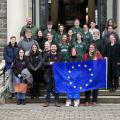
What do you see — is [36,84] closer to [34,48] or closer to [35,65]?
[35,65]

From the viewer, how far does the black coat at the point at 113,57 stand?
15148 millimetres

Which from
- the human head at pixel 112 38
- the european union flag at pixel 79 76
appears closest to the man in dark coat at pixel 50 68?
the european union flag at pixel 79 76

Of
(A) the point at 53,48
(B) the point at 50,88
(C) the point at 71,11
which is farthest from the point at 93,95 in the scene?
(C) the point at 71,11

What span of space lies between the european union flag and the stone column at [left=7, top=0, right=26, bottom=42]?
9.04 ft

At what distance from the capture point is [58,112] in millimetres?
13758

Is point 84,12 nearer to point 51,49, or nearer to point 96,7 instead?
point 96,7

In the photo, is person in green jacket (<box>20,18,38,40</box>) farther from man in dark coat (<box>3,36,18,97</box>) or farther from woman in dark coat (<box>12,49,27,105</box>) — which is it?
woman in dark coat (<box>12,49,27,105</box>)

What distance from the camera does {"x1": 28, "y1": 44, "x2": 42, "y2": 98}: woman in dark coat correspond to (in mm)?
14906

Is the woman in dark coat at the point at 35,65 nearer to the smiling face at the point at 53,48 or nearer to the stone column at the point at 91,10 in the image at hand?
the smiling face at the point at 53,48

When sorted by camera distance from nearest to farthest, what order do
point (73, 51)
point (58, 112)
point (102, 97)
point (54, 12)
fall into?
point (58, 112) < point (73, 51) < point (102, 97) < point (54, 12)

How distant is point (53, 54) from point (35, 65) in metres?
0.59

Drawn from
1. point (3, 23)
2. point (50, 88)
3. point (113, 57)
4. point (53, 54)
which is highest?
point (3, 23)

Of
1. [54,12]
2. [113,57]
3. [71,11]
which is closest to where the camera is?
[113,57]

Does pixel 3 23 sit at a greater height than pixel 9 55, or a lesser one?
greater
